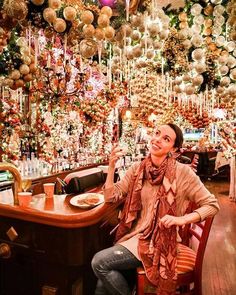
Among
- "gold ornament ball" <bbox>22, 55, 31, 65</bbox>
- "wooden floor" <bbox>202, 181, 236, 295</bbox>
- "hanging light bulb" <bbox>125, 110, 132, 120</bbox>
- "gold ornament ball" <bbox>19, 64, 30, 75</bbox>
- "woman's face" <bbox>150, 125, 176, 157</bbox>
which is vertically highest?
"gold ornament ball" <bbox>22, 55, 31, 65</bbox>

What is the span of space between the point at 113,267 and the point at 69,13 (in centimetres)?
210

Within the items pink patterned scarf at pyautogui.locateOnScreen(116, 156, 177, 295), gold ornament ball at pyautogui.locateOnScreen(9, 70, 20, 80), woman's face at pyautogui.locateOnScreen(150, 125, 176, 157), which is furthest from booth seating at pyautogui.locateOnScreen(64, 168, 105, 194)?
gold ornament ball at pyautogui.locateOnScreen(9, 70, 20, 80)

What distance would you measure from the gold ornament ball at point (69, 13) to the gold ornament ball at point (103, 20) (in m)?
0.23

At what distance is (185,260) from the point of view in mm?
2250

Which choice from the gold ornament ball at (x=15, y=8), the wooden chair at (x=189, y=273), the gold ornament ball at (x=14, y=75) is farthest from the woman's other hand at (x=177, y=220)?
the gold ornament ball at (x=14, y=75)

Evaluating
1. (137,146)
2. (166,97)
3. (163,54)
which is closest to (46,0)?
(163,54)

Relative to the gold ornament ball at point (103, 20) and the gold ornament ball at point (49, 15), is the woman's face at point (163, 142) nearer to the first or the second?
Result: the gold ornament ball at point (103, 20)

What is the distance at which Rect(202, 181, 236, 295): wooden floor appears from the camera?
325 cm

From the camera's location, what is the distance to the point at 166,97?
8.05 m

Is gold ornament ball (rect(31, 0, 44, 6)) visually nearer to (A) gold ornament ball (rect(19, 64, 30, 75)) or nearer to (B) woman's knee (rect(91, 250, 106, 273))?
(A) gold ornament ball (rect(19, 64, 30, 75))

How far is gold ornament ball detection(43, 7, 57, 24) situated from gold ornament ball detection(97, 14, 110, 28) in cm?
39

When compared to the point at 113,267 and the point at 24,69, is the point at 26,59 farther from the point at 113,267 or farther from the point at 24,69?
the point at 113,267

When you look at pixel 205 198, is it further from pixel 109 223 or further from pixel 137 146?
pixel 137 146

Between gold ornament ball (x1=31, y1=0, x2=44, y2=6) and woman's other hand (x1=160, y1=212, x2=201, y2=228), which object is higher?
gold ornament ball (x1=31, y1=0, x2=44, y2=6)
